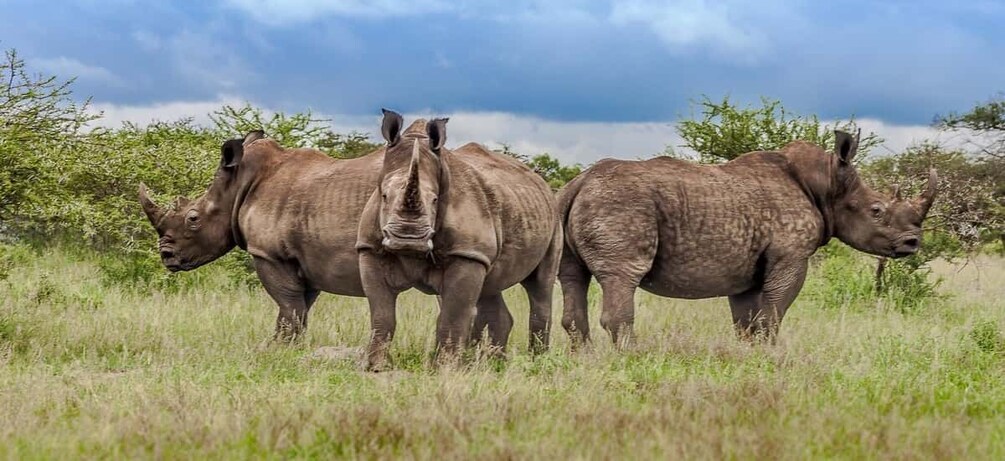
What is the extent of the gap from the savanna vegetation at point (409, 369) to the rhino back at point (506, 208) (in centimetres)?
76

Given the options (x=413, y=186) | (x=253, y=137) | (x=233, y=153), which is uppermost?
(x=253, y=137)

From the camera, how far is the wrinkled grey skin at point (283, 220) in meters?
9.59

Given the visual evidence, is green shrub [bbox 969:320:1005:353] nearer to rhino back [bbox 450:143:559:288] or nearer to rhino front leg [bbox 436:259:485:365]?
rhino back [bbox 450:143:559:288]

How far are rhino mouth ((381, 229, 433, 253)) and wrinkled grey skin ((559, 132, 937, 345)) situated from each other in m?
2.49

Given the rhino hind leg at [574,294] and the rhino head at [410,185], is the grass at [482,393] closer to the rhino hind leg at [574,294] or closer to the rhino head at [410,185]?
the rhino hind leg at [574,294]

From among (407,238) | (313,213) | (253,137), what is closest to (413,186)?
(407,238)

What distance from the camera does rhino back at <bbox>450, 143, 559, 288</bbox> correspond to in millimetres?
9055

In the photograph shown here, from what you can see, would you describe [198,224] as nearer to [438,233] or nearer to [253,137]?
[253,137]

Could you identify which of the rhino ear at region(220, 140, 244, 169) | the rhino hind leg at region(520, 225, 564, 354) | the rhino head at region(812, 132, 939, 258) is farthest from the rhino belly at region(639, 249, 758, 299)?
the rhino ear at region(220, 140, 244, 169)

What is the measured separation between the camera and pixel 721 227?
A: 10.7 m

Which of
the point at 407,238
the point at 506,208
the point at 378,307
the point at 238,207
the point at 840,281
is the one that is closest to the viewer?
the point at 407,238

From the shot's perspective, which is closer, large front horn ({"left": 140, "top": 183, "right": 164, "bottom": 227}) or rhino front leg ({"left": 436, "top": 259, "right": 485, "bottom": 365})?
rhino front leg ({"left": 436, "top": 259, "right": 485, "bottom": 365})

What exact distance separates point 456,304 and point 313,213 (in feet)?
5.18

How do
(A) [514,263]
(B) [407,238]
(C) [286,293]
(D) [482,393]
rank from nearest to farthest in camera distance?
(D) [482,393] → (B) [407,238] → (A) [514,263] → (C) [286,293]
